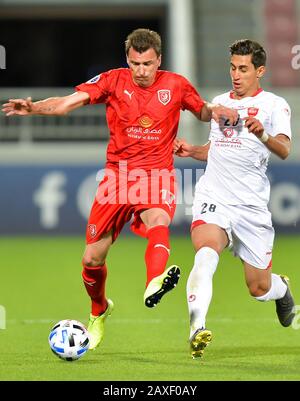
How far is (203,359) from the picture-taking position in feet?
26.5

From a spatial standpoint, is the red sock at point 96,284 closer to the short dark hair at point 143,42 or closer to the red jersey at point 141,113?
the red jersey at point 141,113

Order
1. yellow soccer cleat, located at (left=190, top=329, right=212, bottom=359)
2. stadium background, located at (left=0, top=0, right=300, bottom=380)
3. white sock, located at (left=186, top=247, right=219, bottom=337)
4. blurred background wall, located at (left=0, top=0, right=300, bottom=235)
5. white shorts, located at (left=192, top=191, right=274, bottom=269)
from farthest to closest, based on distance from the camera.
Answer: blurred background wall, located at (left=0, top=0, right=300, bottom=235), stadium background, located at (left=0, top=0, right=300, bottom=380), white shorts, located at (left=192, top=191, right=274, bottom=269), white sock, located at (left=186, top=247, right=219, bottom=337), yellow soccer cleat, located at (left=190, top=329, right=212, bottom=359)

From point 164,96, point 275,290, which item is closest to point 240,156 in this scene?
point 164,96

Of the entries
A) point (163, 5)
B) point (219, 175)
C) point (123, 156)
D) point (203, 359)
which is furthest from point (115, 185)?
point (163, 5)

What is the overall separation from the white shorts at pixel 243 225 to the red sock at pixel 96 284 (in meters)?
0.95

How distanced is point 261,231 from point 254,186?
1.15 feet

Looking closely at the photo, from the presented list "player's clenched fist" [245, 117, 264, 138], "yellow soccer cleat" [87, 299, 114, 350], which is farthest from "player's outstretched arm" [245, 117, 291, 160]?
"yellow soccer cleat" [87, 299, 114, 350]

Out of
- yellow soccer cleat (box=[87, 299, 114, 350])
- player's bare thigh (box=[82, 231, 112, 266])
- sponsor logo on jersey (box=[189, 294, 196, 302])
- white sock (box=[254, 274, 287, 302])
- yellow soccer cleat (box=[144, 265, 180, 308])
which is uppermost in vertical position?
player's bare thigh (box=[82, 231, 112, 266])

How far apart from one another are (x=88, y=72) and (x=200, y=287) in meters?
21.2

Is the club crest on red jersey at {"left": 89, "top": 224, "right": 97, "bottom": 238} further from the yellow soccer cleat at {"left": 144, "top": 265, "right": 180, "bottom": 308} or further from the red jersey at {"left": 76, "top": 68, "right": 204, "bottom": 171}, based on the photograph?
the yellow soccer cleat at {"left": 144, "top": 265, "right": 180, "bottom": 308}

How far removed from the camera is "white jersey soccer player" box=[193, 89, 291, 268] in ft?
27.9

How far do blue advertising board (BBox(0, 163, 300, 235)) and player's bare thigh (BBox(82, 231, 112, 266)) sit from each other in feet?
30.8

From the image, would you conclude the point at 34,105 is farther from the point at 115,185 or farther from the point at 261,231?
the point at 261,231

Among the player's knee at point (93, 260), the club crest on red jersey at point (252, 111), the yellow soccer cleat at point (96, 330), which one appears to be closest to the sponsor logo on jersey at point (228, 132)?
the club crest on red jersey at point (252, 111)
